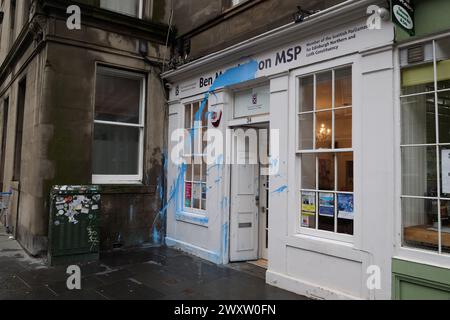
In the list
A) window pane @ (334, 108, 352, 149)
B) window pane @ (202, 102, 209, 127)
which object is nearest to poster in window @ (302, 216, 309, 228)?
window pane @ (334, 108, 352, 149)

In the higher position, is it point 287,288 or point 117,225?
point 117,225

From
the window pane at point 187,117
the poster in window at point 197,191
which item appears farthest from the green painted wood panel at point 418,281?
the window pane at point 187,117

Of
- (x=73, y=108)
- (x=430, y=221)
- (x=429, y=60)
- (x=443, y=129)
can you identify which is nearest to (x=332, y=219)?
(x=430, y=221)

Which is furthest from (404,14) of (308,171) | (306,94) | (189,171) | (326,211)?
(189,171)

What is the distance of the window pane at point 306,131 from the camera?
556 centimetres

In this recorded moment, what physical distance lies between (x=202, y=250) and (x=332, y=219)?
10.00 ft

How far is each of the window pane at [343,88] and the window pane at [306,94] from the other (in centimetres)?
45

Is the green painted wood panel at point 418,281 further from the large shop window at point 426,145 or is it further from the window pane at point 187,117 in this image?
the window pane at point 187,117

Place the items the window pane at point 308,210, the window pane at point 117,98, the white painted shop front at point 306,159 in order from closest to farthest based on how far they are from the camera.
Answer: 1. the white painted shop front at point 306,159
2. the window pane at point 308,210
3. the window pane at point 117,98

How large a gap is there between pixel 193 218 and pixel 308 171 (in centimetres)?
299

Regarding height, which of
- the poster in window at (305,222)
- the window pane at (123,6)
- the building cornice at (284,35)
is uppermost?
the window pane at (123,6)

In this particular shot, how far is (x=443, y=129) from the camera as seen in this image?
418cm

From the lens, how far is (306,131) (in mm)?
5637
